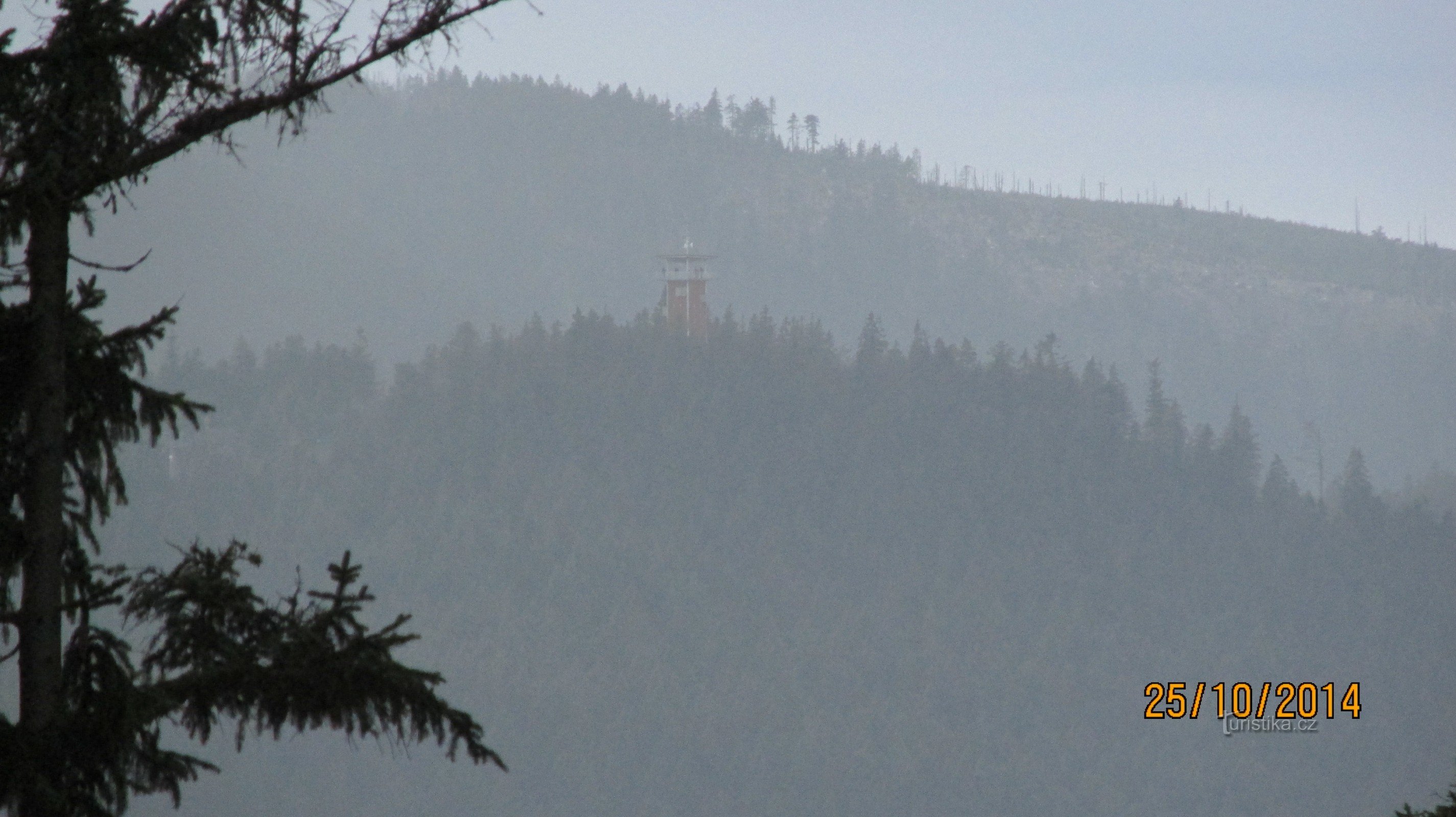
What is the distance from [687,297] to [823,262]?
8965 cm

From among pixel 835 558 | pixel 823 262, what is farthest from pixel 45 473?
pixel 823 262

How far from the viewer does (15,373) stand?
3566 mm

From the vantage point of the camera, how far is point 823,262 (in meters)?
183

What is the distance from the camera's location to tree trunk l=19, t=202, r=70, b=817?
3.49m

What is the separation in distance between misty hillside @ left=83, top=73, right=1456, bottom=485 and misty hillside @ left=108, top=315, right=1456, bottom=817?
46555mm

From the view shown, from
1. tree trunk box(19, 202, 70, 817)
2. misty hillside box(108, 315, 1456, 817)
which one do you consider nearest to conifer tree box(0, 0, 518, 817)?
tree trunk box(19, 202, 70, 817)

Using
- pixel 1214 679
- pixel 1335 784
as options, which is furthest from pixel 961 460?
pixel 1335 784

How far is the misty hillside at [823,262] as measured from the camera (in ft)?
536

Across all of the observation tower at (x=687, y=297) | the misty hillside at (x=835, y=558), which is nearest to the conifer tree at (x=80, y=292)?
the observation tower at (x=687, y=297)

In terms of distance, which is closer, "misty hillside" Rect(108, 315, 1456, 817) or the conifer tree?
the conifer tree

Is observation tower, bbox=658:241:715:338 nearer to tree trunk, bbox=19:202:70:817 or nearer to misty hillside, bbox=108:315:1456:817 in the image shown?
misty hillside, bbox=108:315:1456:817
